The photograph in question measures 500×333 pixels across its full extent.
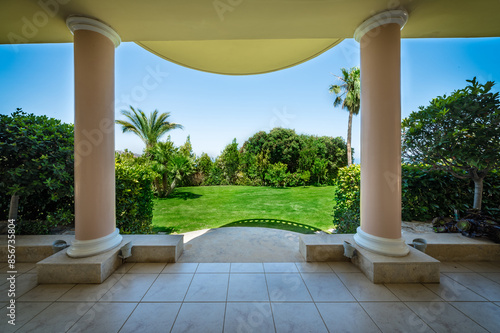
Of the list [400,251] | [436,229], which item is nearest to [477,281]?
[400,251]

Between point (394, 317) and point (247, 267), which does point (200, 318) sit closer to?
point (247, 267)

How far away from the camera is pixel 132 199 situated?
4.83 metres

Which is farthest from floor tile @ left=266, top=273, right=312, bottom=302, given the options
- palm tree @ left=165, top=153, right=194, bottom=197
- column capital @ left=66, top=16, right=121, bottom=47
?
palm tree @ left=165, top=153, right=194, bottom=197

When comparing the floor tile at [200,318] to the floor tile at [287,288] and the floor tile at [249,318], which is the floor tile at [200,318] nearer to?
the floor tile at [249,318]

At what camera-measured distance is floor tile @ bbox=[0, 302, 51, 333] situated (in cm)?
204

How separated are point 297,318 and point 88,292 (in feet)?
8.38

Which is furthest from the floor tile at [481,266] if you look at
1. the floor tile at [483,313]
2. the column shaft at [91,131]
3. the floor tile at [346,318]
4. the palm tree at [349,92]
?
the palm tree at [349,92]

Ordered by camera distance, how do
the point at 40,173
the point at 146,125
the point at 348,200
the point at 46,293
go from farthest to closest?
the point at 146,125 < the point at 348,200 < the point at 40,173 < the point at 46,293

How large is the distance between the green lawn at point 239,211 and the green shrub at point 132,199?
4.84 feet

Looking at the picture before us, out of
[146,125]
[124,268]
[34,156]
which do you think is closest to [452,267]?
[124,268]

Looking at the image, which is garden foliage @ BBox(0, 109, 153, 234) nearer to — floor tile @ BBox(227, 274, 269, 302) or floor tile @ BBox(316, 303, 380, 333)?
floor tile @ BBox(227, 274, 269, 302)

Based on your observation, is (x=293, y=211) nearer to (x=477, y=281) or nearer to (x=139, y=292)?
(x=477, y=281)

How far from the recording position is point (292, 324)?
210 centimetres

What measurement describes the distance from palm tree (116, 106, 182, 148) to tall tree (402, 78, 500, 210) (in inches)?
675
